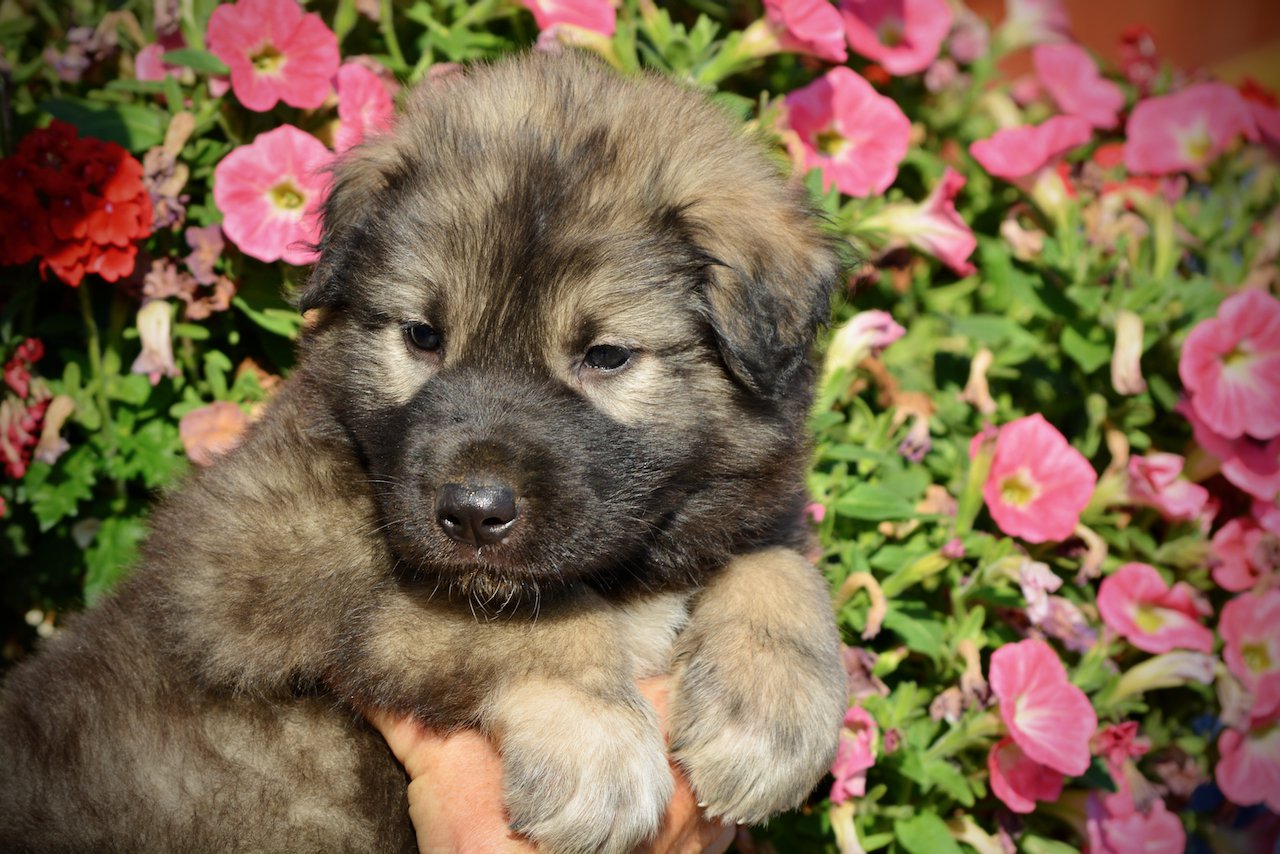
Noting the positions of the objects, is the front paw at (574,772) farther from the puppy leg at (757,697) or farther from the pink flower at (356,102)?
the pink flower at (356,102)

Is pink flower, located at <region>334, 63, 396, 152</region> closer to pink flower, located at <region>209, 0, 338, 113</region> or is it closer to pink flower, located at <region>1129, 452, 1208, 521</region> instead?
pink flower, located at <region>209, 0, 338, 113</region>

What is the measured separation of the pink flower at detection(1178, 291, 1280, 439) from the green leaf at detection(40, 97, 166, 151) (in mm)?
2766

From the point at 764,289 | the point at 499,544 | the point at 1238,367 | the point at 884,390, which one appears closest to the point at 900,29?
the point at 884,390

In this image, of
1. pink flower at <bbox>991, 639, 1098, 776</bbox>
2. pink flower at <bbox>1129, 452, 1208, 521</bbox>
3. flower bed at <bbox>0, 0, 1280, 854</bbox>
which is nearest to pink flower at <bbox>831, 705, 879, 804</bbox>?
flower bed at <bbox>0, 0, 1280, 854</bbox>

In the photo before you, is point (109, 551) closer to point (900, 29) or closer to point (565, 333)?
point (565, 333)

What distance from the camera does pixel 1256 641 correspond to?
300 cm

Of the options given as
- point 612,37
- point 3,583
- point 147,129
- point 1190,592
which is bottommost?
point 3,583

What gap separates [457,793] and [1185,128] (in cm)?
313

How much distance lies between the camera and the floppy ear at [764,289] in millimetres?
2211

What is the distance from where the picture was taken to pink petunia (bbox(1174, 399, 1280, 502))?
3.09 metres

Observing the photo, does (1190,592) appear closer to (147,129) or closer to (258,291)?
(258,291)

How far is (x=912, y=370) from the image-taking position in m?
3.43

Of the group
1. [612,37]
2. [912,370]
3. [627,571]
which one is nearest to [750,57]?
[612,37]

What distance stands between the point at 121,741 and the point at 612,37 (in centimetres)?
209
